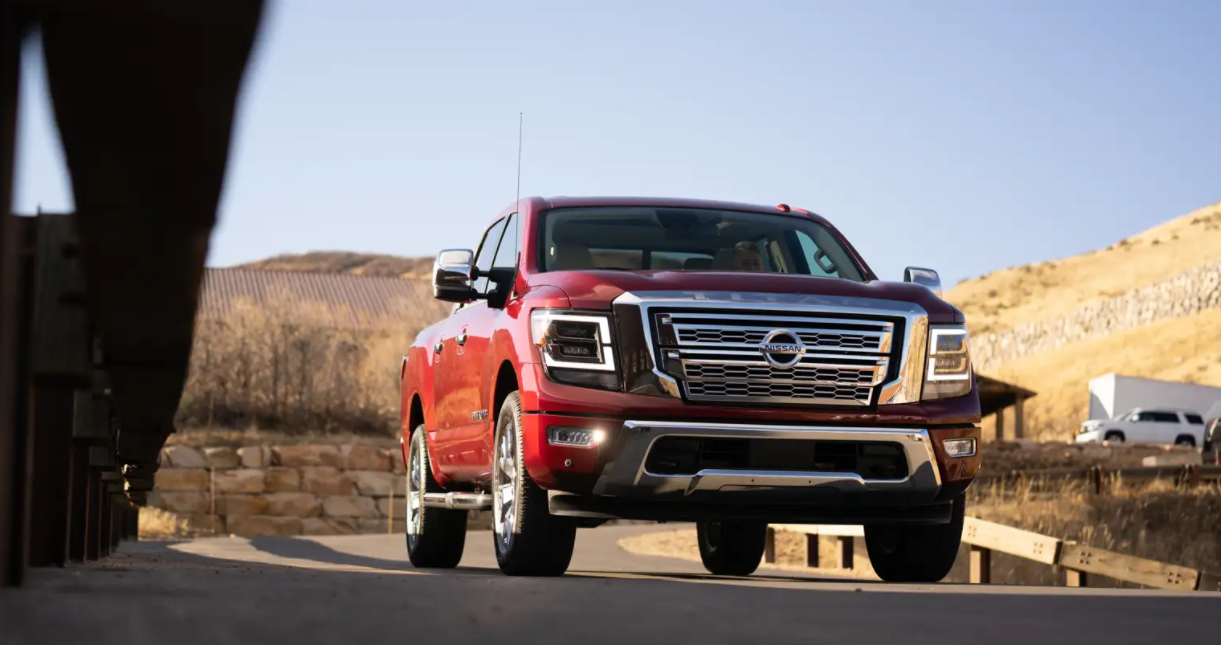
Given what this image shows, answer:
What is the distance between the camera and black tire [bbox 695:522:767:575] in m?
11.1

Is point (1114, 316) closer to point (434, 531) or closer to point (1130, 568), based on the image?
point (1130, 568)

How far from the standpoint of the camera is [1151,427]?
176 ft

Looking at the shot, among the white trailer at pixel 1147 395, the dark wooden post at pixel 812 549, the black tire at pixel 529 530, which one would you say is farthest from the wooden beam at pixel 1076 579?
the white trailer at pixel 1147 395

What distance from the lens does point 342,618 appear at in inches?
154

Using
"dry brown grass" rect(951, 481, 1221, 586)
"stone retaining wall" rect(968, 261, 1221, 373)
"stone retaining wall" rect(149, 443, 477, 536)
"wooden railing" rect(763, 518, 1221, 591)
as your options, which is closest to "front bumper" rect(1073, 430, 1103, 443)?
"dry brown grass" rect(951, 481, 1221, 586)

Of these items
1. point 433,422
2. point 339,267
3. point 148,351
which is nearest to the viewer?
point 148,351

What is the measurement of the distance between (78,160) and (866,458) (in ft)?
16.3

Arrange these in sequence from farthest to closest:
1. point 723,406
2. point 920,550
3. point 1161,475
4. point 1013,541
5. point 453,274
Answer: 1. point 1161,475
2. point 1013,541
3. point 453,274
4. point 920,550
5. point 723,406

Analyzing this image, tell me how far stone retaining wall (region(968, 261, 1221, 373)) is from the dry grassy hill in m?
1.36

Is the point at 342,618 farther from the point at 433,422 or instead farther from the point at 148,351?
the point at 433,422

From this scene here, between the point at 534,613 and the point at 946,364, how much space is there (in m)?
3.95

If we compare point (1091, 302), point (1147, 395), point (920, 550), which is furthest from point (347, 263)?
point (920, 550)

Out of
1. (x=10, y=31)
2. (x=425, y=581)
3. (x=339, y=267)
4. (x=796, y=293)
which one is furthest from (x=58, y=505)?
(x=339, y=267)

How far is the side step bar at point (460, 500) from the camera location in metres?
8.62
